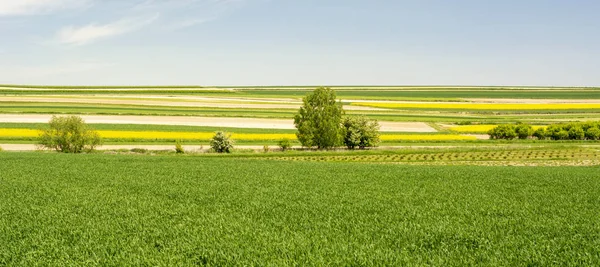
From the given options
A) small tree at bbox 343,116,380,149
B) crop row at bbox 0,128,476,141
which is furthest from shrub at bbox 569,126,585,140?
small tree at bbox 343,116,380,149

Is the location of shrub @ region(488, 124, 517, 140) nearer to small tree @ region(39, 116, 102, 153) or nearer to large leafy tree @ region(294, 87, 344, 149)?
large leafy tree @ region(294, 87, 344, 149)

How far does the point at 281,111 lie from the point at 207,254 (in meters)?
83.7

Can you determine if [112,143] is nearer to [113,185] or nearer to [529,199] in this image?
[113,185]

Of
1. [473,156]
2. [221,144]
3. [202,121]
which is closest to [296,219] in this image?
[221,144]

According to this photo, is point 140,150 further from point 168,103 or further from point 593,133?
point 168,103

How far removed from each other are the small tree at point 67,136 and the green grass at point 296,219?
21.9 m

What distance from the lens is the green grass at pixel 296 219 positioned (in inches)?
480

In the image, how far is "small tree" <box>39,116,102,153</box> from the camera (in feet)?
163

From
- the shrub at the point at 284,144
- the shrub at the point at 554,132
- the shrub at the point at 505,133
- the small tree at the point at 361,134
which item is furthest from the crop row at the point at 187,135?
the shrub at the point at 554,132

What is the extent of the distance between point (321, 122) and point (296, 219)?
127 feet

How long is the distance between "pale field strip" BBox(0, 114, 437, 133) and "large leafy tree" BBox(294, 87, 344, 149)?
1393cm

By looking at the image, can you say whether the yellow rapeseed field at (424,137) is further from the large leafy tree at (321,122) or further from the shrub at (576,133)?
the shrub at (576,133)

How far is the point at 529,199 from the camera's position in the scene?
21.0 metres

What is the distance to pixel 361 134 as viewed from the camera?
55.1 meters
